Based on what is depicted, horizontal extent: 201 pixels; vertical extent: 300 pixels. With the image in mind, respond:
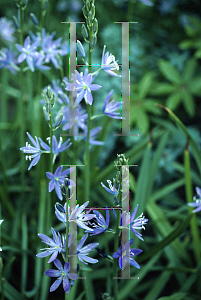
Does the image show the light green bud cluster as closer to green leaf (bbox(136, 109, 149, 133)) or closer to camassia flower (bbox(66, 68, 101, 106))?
camassia flower (bbox(66, 68, 101, 106))

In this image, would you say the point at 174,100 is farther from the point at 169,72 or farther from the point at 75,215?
the point at 75,215

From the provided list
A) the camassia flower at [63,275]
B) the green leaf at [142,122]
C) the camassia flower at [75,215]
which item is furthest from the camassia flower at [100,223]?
the green leaf at [142,122]

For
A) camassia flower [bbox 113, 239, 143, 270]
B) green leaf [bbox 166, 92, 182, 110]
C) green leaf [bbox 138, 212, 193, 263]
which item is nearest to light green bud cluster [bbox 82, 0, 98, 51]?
camassia flower [bbox 113, 239, 143, 270]

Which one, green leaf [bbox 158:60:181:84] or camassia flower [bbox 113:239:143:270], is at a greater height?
green leaf [bbox 158:60:181:84]

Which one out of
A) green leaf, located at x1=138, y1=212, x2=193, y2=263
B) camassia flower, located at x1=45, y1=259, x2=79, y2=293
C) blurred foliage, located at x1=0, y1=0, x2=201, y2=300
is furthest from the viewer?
blurred foliage, located at x1=0, y1=0, x2=201, y2=300

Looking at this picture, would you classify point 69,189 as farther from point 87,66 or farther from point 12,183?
point 12,183

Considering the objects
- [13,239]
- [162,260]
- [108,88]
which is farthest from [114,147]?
[13,239]

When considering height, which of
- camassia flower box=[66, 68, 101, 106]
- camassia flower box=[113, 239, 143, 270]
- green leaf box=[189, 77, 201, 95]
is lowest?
camassia flower box=[113, 239, 143, 270]

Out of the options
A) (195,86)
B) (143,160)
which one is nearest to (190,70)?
(195,86)

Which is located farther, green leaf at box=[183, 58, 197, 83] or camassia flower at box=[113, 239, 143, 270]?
green leaf at box=[183, 58, 197, 83]

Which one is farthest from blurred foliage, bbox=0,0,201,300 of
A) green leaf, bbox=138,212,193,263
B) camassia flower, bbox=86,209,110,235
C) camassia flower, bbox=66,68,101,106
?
camassia flower, bbox=66,68,101,106

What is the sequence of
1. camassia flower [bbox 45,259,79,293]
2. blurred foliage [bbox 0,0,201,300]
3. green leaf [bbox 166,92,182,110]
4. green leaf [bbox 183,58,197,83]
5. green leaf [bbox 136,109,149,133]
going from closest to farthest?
camassia flower [bbox 45,259,79,293] < blurred foliage [bbox 0,0,201,300] < green leaf [bbox 136,109,149,133] < green leaf [bbox 166,92,182,110] < green leaf [bbox 183,58,197,83]

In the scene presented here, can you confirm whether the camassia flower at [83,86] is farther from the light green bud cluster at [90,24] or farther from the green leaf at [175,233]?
the green leaf at [175,233]
